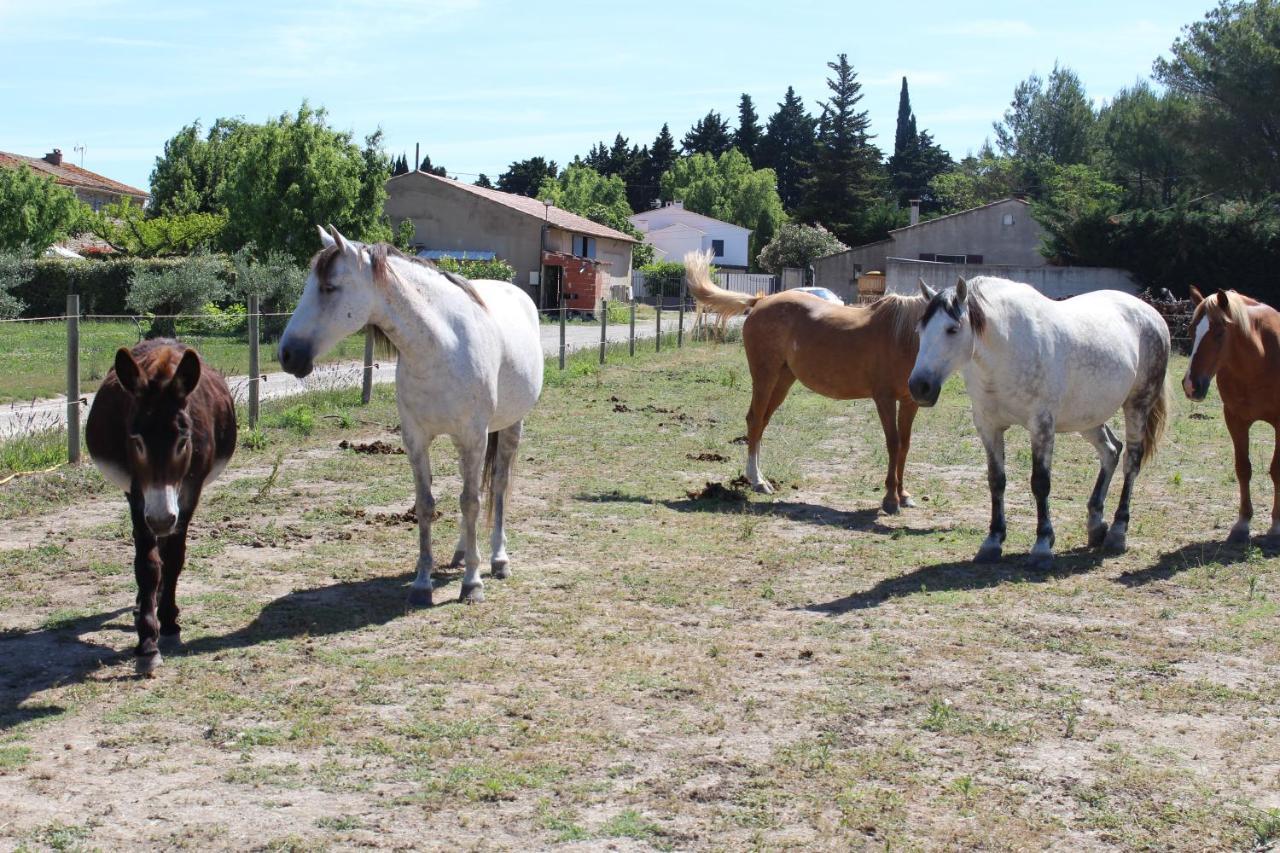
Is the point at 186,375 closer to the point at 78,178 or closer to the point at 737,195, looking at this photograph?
the point at 78,178

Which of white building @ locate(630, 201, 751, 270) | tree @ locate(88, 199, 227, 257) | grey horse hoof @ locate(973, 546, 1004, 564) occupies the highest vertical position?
white building @ locate(630, 201, 751, 270)

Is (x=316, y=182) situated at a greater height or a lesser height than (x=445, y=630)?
greater

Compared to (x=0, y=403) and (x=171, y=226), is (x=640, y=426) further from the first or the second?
(x=171, y=226)

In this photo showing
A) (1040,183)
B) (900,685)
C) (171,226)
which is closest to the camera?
(900,685)

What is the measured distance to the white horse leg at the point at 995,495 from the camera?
700 centimetres

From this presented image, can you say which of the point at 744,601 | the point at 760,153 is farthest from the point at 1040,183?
the point at 744,601

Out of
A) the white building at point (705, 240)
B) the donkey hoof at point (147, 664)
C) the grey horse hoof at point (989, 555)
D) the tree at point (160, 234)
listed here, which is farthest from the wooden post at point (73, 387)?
the white building at point (705, 240)

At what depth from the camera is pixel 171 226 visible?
37469 mm

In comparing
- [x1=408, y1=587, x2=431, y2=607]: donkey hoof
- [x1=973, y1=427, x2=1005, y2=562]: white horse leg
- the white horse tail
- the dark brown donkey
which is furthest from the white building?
the dark brown donkey

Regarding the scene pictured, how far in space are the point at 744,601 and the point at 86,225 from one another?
42.8 meters

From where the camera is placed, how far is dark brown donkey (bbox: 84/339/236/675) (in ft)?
14.6

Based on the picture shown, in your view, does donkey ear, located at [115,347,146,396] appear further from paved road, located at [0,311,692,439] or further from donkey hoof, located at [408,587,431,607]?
paved road, located at [0,311,692,439]

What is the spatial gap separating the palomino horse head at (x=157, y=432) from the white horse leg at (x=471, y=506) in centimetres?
165

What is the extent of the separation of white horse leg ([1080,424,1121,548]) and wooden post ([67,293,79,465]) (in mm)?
7471
